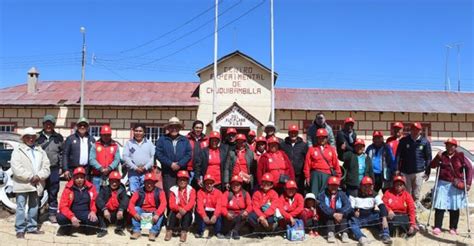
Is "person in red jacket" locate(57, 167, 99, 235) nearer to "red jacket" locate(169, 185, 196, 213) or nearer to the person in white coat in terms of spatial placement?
the person in white coat

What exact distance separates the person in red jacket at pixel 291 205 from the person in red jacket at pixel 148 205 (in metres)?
1.75

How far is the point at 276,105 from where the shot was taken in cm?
1759

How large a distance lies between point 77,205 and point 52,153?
940mm

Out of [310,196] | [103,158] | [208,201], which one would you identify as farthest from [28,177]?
[310,196]

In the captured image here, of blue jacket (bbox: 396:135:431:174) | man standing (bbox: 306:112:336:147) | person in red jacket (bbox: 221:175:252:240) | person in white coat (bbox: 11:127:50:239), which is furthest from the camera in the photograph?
blue jacket (bbox: 396:135:431:174)

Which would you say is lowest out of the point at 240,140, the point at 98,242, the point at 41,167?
the point at 98,242

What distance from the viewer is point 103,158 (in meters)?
6.84

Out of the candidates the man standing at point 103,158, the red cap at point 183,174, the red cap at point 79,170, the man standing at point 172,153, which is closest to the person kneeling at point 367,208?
the red cap at point 183,174

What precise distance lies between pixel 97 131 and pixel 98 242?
482 inches

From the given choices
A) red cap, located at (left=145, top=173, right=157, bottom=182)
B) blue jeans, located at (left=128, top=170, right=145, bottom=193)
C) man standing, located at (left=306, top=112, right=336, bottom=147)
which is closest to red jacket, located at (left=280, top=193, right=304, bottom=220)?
man standing, located at (left=306, top=112, right=336, bottom=147)

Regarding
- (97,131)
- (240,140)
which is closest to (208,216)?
(240,140)

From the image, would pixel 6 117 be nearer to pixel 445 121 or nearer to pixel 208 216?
pixel 208 216

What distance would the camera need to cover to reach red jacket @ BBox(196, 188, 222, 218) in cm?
655

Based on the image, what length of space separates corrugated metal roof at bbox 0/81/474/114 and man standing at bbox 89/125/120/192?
411 inches
